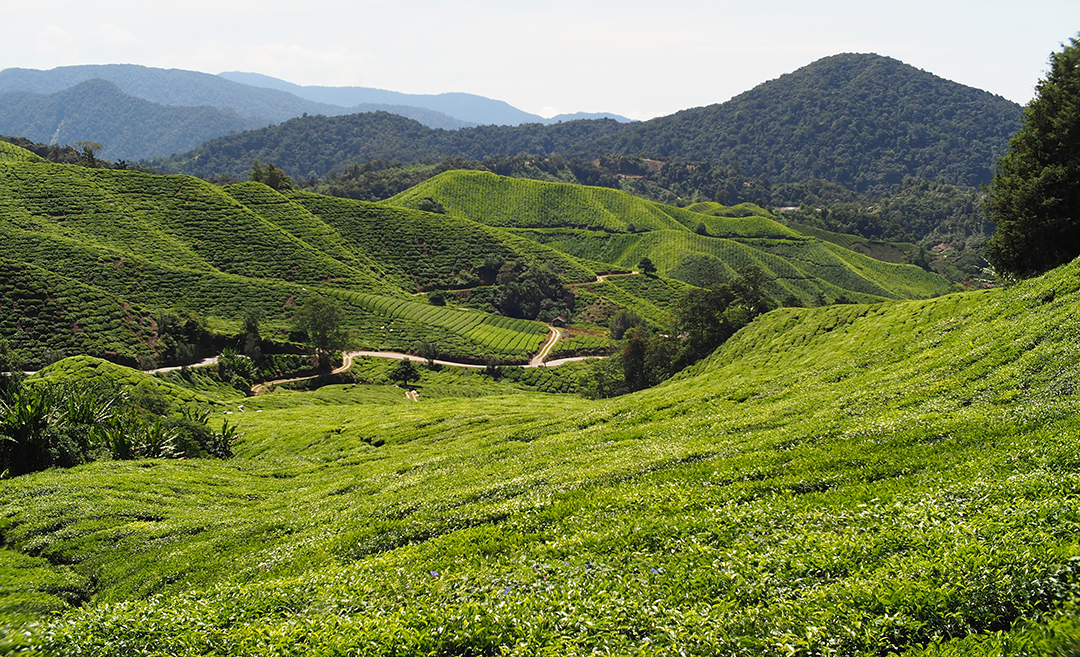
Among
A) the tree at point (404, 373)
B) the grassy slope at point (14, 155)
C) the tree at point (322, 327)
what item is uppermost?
the grassy slope at point (14, 155)

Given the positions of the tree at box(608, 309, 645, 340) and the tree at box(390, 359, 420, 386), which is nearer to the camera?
the tree at box(390, 359, 420, 386)

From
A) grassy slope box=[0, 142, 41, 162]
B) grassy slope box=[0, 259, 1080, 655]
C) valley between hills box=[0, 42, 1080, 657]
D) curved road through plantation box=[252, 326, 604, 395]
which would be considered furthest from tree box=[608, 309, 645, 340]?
grassy slope box=[0, 142, 41, 162]

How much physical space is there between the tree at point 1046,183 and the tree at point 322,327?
3129 inches

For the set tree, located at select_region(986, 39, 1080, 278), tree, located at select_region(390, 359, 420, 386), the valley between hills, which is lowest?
tree, located at select_region(390, 359, 420, 386)

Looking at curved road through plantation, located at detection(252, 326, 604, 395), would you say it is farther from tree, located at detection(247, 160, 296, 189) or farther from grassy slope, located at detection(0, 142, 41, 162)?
grassy slope, located at detection(0, 142, 41, 162)

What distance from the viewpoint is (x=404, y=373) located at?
3472 inches

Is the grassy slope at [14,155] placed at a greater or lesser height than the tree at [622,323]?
greater

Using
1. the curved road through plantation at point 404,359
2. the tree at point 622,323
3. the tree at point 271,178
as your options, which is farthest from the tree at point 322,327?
the tree at point 271,178

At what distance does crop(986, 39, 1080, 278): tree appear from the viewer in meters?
28.7

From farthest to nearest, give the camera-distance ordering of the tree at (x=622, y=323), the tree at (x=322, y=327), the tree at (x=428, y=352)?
the tree at (x=622, y=323) → the tree at (x=428, y=352) → the tree at (x=322, y=327)

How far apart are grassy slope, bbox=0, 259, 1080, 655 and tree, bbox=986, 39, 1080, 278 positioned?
633 centimetres

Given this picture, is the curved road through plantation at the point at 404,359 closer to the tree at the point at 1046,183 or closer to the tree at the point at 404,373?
the tree at the point at 404,373

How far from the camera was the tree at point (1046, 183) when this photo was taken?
1128 inches

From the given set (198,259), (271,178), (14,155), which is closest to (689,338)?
(198,259)
